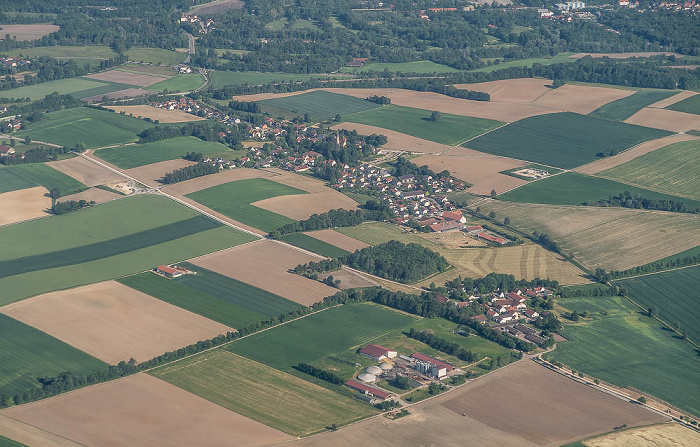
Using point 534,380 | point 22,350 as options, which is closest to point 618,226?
point 534,380

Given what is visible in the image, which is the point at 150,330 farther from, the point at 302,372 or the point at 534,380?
the point at 534,380

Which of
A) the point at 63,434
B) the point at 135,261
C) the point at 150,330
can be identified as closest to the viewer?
the point at 63,434

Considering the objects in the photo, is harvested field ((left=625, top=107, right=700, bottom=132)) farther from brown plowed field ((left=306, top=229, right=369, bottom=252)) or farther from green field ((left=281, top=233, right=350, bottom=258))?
green field ((left=281, top=233, right=350, bottom=258))

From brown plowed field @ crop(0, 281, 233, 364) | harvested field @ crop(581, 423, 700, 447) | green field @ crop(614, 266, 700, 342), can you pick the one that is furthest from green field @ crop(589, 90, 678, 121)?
harvested field @ crop(581, 423, 700, 447)

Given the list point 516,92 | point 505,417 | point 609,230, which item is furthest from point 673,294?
point 516,92

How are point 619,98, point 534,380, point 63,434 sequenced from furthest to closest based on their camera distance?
point 619,98 → point 534,380 → point 63,434

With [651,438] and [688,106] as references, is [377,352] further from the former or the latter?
[688,106]
